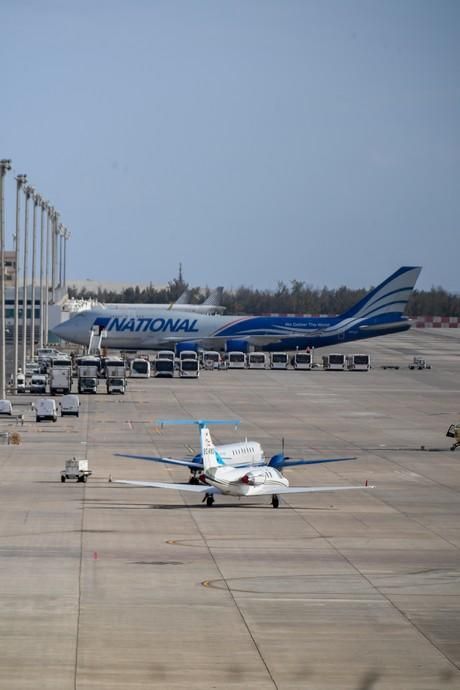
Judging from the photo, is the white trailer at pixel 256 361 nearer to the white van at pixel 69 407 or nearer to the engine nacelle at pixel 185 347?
the engine nacelle at pixel 185 347

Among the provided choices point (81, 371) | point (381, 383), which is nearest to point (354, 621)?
point (81, 371)

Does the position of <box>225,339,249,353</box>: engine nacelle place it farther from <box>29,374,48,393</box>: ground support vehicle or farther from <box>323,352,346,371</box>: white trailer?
<box>29,374,48,393</box>: ground support vehicle

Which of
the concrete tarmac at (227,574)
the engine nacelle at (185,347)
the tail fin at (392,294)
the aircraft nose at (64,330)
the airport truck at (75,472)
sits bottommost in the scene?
the concrete tarmac at (227,574)

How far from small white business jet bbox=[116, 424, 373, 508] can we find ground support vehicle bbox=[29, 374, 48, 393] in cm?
5757

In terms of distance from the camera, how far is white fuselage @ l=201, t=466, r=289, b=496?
5009 centimetres

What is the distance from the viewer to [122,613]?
32938 mm

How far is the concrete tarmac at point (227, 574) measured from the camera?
28391 millimetres

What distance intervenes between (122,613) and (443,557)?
40.3 ft

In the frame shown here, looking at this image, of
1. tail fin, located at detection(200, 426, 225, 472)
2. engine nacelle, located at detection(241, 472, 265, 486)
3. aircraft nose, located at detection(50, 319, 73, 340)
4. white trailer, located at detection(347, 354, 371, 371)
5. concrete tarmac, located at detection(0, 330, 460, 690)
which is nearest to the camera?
concrete tarmac, located at detection(0, 330, 460, 690)

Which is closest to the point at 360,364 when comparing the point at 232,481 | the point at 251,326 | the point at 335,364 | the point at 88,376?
the point at 335,364

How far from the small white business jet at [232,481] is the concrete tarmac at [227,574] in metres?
0.69

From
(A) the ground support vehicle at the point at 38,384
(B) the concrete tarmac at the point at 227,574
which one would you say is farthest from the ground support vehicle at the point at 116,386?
(B) the concrete tarmac at the point at 227,574

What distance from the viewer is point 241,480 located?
1982 inches

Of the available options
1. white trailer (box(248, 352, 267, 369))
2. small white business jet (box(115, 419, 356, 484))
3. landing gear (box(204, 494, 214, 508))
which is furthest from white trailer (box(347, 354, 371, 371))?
landing gear (box(204, 494, 214, 508))
